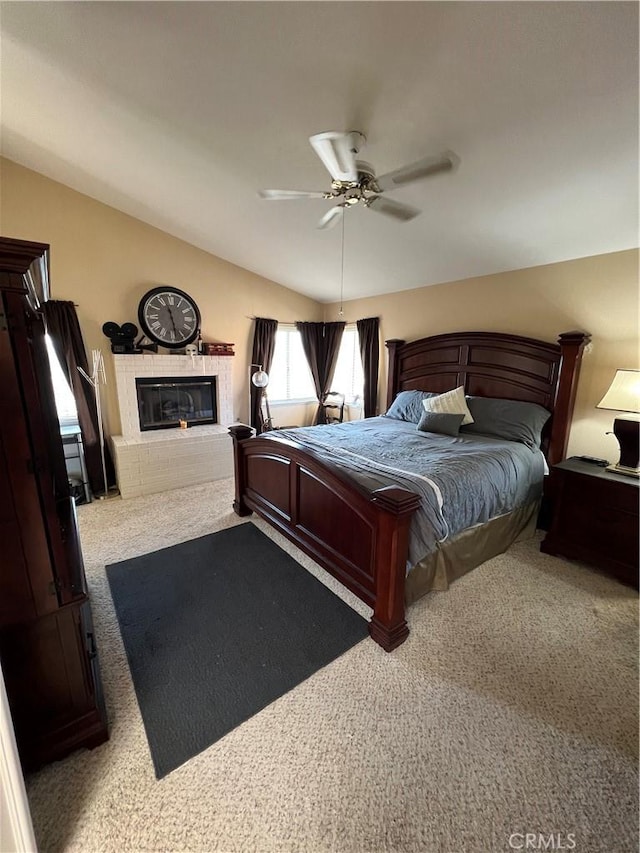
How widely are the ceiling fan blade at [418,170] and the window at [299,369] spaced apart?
3337mm

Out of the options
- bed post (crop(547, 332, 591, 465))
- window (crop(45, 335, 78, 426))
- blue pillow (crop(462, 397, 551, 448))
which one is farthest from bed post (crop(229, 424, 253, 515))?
bed post (crop(547, 332, 591, 465))

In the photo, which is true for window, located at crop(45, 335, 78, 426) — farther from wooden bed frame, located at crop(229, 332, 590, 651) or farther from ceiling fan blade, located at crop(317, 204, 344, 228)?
ceiling fan blade, located at crop(317, 204, 344, 228)

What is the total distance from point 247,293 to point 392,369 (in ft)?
7.42

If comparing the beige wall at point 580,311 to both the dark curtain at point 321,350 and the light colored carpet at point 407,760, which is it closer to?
the light colored carpet at point 407,760

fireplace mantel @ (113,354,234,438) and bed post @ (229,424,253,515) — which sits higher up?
fireplace mantel @ (113,354,234,438)

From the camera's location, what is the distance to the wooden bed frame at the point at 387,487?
1785 millimetres

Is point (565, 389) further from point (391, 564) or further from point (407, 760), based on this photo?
point (407, 760)

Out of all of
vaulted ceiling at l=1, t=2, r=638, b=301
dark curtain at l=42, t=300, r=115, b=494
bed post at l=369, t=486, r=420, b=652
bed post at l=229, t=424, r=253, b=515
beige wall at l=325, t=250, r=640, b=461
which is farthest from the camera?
dark curtain at l=42, t=300, r=115, b=494

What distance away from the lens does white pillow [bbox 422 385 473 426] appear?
3363 mm

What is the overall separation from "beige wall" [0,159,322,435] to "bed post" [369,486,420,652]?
3581 mm

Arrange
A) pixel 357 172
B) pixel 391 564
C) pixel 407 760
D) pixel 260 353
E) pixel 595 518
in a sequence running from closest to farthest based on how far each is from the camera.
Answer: pixel 407 760 → pixel 391 564 → pixel 357 172 → pixel 595 518 → pixel 260 353

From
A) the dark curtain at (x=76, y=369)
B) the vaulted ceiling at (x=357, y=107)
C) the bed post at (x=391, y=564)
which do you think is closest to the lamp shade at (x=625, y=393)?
the vaulted ceiling at (x=357, y=107)

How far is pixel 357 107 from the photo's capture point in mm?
1854

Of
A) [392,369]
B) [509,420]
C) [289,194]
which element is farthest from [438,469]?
[392,369]
